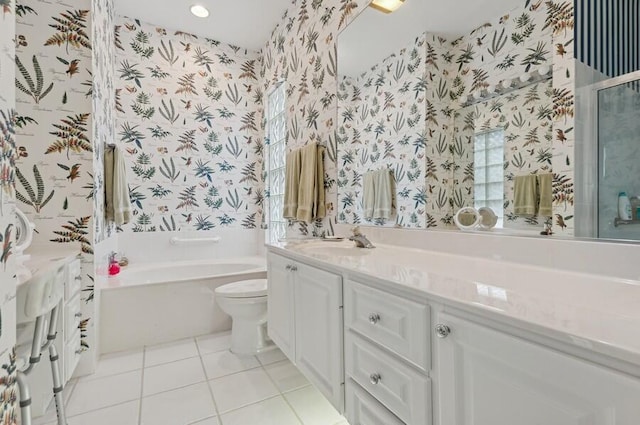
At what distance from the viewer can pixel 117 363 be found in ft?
6.46

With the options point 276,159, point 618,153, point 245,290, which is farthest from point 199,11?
point 618,153

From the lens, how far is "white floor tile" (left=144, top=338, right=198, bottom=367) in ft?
6.62

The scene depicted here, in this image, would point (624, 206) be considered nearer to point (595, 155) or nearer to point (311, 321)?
point (595, 155)

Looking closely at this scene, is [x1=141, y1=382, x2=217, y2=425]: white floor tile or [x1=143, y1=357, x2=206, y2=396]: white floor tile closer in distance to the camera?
[x1=141, y1=382, x2=217, y2=425]: white floor tile

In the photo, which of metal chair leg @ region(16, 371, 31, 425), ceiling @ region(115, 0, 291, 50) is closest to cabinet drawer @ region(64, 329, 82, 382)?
metal chair leg @ region(16, 371, 31, 425)

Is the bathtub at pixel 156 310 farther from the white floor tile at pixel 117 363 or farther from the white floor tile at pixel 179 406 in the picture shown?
the white floor tile at pixel 179 406

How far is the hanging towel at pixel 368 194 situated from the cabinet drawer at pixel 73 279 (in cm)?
164

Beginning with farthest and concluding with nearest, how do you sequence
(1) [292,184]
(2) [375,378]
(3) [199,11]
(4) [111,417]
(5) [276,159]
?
(5) [276,159]
(3) [199,11]
(1) [292,184]
(4) [111,417]
(2) [375,378]

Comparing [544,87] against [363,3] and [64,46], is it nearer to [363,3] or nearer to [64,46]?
[363,3]

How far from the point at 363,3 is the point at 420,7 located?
19.4 inches

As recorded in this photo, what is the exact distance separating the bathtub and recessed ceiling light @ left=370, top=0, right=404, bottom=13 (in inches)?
83.0

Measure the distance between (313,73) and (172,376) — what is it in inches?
90.9

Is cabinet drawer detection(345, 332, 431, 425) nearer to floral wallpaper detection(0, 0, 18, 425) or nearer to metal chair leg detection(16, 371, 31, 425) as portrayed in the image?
floral wallpaper detection(0, 0, 18, 425)

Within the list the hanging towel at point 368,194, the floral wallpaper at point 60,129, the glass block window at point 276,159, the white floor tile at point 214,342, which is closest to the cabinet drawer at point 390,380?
the hanging towel at point 368,194
